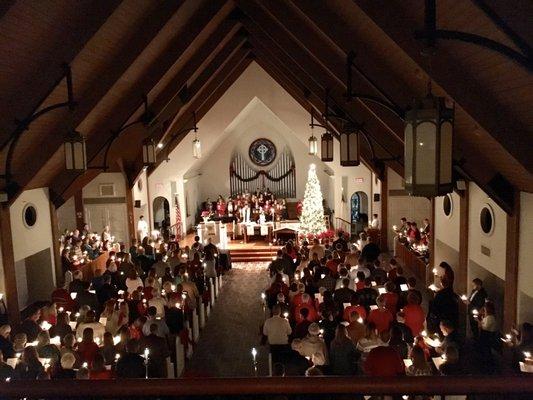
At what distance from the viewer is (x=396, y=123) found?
32.7 feet

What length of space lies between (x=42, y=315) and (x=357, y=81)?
295 inches

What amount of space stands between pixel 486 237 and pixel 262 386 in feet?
30.5

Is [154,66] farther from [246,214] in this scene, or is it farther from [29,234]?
[246,214]

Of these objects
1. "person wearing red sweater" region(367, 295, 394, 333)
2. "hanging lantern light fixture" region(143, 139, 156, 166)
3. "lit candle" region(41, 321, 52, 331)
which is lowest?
"lit candle" region(41, 321, 52, 331)

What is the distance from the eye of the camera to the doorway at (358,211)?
21.1 metres

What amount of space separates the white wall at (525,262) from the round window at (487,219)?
4.28 ft

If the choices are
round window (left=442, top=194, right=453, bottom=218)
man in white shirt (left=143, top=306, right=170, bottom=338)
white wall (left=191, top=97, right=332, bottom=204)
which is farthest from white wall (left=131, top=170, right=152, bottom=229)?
round window (left=442, top=194, right=453, bottom=218)

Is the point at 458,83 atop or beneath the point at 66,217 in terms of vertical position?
atop

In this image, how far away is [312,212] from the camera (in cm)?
1883

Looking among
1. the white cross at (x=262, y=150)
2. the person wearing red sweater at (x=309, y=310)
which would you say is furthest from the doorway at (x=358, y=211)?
the person wearing red sweater at (x=309, y=310)

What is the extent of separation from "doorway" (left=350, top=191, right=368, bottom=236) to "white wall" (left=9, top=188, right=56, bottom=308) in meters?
12.1

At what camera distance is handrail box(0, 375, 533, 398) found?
2.17 meters

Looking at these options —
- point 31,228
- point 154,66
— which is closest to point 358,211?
point 154,66

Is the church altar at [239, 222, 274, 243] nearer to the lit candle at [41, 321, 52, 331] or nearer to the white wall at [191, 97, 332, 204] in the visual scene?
the white wall at [191, 97, 332, 204]
